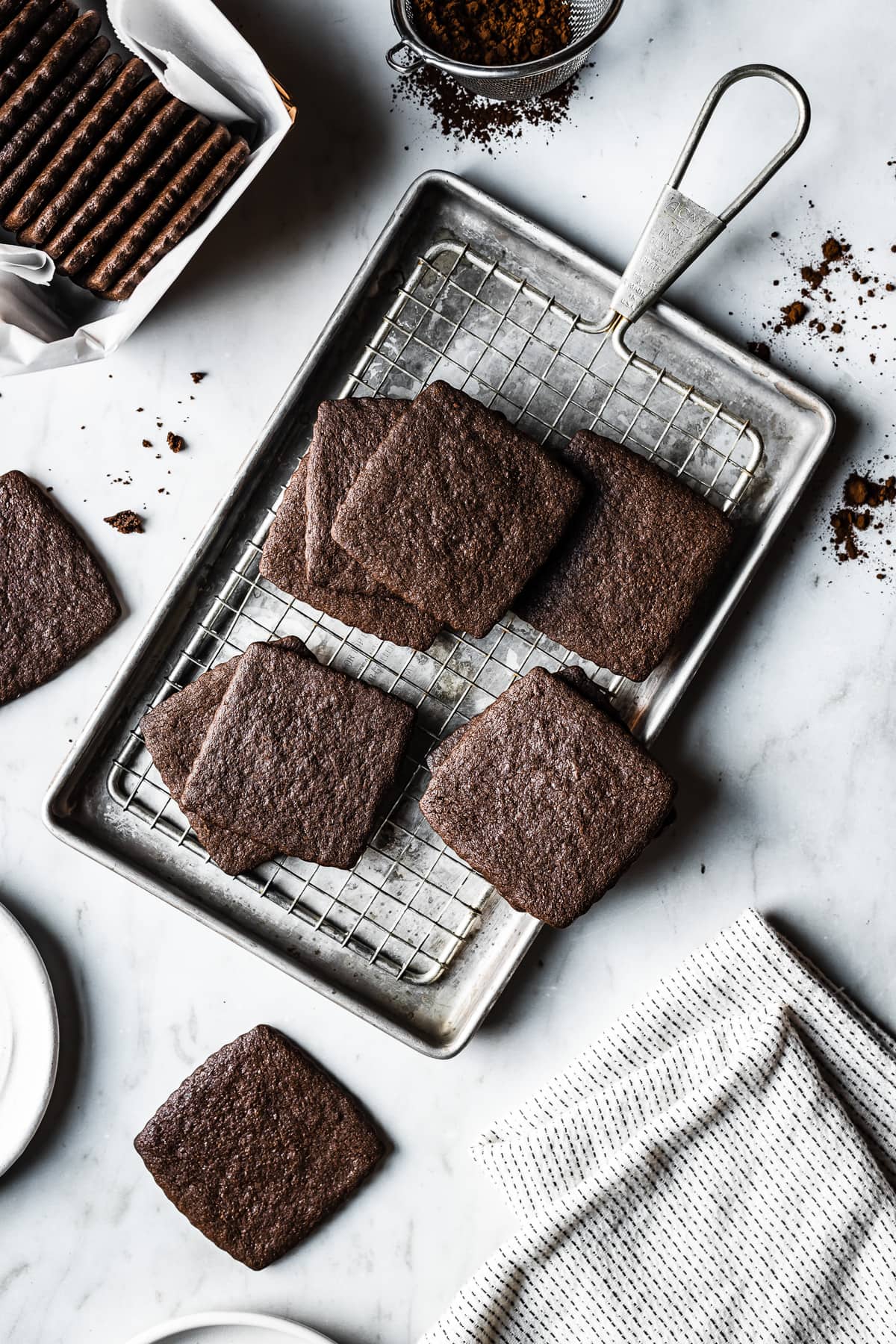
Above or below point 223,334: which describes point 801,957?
below

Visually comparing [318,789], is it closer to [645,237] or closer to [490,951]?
[490,951]

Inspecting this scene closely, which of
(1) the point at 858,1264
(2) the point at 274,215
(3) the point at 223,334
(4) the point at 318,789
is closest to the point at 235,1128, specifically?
(4) the point at 318,789

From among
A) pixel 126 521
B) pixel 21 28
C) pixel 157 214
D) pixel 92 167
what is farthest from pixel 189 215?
pixel 126 521

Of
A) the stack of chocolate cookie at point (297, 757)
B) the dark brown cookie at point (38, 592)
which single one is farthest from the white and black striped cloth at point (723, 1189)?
the dark brown cookie at point (38, 592)

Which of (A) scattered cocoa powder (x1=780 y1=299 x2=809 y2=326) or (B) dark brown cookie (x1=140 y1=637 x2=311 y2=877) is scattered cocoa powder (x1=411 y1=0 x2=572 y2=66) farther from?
(B) dark brown cookie (x1=140 y1=637 x2=311 y2=877)

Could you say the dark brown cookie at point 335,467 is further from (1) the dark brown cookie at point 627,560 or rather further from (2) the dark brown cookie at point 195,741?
(1) the dark brown cookie at point 627,560

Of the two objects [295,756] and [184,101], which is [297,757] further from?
[184,101]
